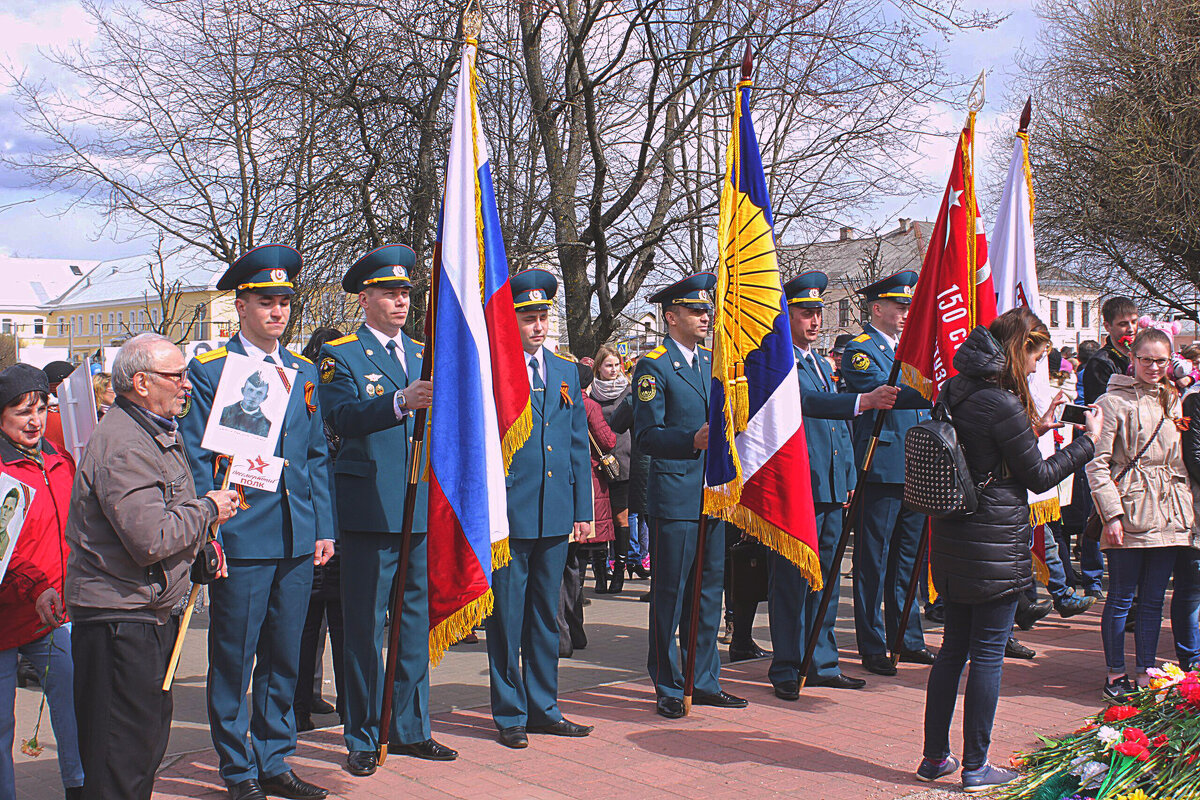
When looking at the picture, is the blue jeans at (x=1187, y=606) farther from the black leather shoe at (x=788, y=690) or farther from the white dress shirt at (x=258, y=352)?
the white dress shirt at (x=258, y=352)

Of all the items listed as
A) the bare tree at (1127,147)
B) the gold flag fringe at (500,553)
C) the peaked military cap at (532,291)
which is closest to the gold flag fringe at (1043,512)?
the peaked military cap at (532,291)

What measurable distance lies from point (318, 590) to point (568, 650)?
2.11 metres

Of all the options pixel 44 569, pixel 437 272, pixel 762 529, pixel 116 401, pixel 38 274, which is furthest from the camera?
pixel 38 274

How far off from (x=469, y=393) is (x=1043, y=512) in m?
3.79

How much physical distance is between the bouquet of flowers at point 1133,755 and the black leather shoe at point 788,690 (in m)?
1.60

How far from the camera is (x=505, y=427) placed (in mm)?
5309

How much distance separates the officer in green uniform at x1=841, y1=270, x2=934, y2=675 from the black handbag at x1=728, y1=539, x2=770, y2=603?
0.59m

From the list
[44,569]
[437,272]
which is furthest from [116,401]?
[437,272]

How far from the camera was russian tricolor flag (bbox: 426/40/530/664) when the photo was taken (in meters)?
4.93

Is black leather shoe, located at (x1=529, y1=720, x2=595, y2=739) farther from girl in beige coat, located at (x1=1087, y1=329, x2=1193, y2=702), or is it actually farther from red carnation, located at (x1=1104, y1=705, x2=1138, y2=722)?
girl in beige coat, located at (x1=1087, y1=329, x2=1193, y2=702)

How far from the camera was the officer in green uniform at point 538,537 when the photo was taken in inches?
215

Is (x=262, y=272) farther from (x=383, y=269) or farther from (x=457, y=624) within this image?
(x=457, y=624)

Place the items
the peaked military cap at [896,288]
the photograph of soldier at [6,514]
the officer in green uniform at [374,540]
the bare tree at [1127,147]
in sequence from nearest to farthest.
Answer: the photograph of soldier at [6,514] < the officer in green uniform at [374,540] < the peaked military cap at [896,288] < the bare tree at [1127,147]

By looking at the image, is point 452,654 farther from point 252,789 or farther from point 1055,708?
point 1055,708
